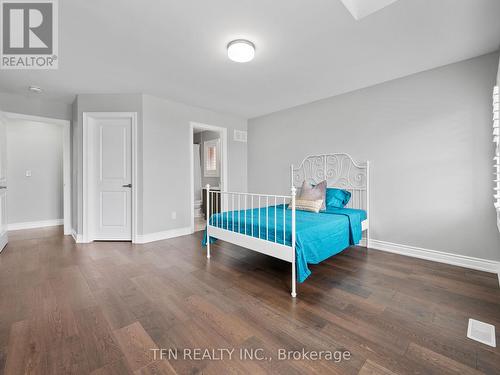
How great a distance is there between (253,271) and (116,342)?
1.44 meters

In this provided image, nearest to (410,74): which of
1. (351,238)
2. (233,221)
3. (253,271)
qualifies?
(351,238)

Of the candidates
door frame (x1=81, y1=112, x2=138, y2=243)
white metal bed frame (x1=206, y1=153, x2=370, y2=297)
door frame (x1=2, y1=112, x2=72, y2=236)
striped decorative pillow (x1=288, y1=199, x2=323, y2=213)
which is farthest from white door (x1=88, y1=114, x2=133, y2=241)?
striped decorative pillow (x1=288, y1=199, x2=323, y2=213)

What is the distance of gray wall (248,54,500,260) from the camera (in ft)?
8.36

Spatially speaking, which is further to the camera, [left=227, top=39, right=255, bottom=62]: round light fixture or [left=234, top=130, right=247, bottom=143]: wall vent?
[left=234, top=130, right=247, bottom=143]: wall vent

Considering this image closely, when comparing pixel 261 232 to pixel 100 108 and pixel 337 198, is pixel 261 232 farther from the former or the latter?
pixel 100 108

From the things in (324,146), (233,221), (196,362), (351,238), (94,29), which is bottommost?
(196,362)

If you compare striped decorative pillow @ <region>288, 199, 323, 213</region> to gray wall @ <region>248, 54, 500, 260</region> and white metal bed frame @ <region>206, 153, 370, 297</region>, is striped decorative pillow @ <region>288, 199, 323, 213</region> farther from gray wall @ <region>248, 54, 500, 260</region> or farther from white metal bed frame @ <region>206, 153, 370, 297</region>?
gray wall @ <region>248, 54, 500, 260</region>

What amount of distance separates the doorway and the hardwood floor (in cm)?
216

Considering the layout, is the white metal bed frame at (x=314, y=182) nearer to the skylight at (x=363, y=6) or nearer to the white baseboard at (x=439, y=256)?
the white baseboard at (x=439, y=256)

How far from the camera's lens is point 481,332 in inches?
61.2

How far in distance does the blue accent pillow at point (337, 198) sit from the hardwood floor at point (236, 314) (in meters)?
0.83

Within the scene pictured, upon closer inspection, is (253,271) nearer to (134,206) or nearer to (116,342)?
(116,342)

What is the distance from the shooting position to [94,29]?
2.04m

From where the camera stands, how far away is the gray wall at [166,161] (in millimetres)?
3686
